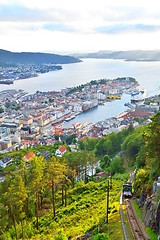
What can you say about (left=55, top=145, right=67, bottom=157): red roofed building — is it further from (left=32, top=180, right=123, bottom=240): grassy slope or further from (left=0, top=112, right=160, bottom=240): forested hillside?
(left=32, top=180, right=123, bottom=240): grassy slope

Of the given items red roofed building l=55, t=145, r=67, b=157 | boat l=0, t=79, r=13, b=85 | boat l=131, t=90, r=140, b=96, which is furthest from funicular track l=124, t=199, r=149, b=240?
boat l=0, t=79, r=13, b=85

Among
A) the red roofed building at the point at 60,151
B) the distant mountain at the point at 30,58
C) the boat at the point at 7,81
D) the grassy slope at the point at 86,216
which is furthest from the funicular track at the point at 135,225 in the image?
the distant mountain at the point at 30,58

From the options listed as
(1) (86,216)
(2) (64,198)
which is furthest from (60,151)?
(1) (86,216)

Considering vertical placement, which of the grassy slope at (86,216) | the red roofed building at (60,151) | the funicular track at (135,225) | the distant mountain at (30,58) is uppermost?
the distant mountain at (30,58)

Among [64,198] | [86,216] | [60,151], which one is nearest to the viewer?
[86,216]

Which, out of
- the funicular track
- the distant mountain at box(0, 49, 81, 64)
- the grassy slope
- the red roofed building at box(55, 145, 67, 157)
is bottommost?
the red roofed building at box(55, 145, 67, 157)

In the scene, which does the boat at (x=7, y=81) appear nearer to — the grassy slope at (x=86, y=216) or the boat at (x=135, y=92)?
the boat at (x=135, y=92)

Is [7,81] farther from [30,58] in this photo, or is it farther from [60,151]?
[60,151]

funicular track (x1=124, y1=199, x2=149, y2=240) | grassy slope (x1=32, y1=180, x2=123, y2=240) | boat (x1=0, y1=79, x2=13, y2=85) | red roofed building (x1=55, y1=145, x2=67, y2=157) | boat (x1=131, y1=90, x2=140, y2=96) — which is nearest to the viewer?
funicular track (x1=124, y1=199, x2=149, y2=240)

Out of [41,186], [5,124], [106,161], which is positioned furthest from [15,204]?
[5,124]
